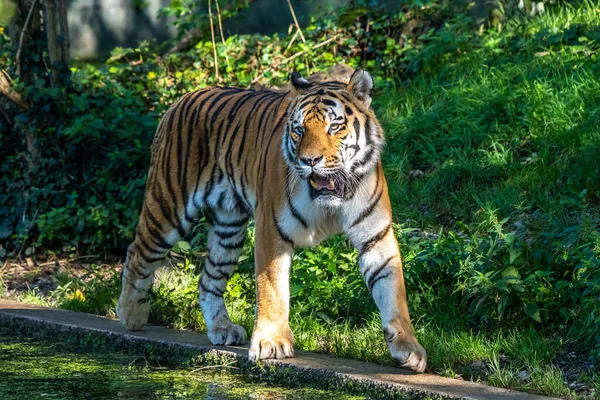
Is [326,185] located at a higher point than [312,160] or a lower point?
lower

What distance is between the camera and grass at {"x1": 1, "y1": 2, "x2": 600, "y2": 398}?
4656 millimetres

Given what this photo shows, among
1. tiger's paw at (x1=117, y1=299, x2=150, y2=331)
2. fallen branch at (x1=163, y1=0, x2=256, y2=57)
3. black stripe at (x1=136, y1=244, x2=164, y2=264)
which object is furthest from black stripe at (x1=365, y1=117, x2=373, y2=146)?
fallen branch at (x1=163, y1=0, x2=256, y2=57)

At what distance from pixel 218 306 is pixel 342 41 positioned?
483cm

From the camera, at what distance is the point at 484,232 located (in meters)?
6.09

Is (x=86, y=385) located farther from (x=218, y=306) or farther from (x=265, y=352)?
(x=218, y=306)

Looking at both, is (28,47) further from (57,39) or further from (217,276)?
(217,276)

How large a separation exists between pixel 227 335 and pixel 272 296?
55 cm

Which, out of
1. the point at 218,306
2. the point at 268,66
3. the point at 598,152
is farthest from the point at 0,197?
the point at 598,152

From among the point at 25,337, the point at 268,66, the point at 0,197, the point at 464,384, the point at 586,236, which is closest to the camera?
the point at 464,384

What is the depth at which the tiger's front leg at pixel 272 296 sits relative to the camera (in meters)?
4.50

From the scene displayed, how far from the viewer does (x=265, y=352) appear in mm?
4461

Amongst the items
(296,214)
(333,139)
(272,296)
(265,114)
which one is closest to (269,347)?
(272,296)

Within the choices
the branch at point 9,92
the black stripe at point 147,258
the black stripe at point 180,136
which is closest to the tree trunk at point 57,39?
the branch at point 9,92

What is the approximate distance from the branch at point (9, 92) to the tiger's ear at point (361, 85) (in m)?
4.13
